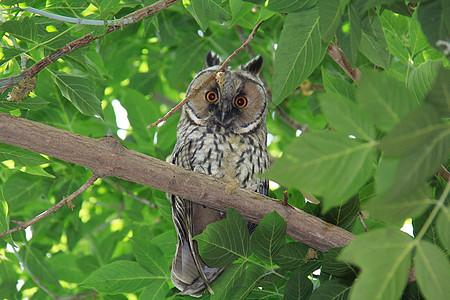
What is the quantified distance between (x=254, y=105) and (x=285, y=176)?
223 centimetres

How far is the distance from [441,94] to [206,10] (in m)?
1.03

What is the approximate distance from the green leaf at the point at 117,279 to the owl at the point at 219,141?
0.71 feet

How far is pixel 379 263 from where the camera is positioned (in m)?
0.71

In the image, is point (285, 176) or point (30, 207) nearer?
point (285, 176)

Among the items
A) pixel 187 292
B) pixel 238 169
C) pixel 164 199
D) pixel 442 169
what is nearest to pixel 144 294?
pixel 187 292

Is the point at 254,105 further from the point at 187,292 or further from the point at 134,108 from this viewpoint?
the point at 187,292

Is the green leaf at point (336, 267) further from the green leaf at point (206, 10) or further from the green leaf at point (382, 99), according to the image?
the green leaf at point (206, 10)

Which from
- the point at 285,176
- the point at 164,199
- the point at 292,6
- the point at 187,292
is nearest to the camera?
the point at 285,176

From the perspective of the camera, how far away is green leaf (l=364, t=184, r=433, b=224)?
69 cm

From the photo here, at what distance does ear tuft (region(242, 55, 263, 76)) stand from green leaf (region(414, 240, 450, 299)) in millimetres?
2376

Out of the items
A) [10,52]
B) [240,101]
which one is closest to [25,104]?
[10,52]

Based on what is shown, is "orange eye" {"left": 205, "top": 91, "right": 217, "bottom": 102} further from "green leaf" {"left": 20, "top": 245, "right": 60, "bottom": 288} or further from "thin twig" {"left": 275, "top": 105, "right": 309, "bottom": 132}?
"green leaf" {"left": 20, "top": 245, "right": 60, "bottom": 288}

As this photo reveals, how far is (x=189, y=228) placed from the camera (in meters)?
2.26

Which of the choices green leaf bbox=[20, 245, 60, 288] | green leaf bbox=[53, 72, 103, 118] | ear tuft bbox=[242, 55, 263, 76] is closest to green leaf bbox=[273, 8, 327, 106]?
green leaf bbox=[53, 72, 103, 118]
